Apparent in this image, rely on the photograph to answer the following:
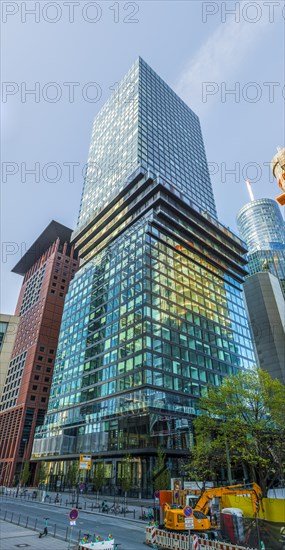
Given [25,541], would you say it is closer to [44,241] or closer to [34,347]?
[34,347]

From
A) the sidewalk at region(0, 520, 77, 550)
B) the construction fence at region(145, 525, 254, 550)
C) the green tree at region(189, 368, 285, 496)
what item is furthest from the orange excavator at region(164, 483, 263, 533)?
the green tree at region(189, 368, 285, 496)

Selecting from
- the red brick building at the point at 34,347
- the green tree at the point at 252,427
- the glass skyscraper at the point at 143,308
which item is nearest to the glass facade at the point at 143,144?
the glass skyscraper at the point at 143,308

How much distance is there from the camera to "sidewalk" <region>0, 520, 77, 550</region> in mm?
16170

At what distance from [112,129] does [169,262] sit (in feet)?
223

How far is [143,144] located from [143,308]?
191 ft

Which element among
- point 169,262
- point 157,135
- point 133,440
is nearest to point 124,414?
point 133,440

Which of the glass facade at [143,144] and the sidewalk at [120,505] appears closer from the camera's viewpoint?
the sidewalk at [120,505]

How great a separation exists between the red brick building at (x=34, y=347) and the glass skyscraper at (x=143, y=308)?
43.8 ft

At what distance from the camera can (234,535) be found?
15148mm

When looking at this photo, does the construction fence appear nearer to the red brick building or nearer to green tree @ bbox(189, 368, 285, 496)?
green tree @ bbox(189, 368, 285, 496)

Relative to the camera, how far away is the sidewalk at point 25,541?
16170mm

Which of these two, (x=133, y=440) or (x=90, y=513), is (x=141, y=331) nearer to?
(x=133, y=440)

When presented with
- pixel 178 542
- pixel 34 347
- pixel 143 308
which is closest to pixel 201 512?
pixel 178 542

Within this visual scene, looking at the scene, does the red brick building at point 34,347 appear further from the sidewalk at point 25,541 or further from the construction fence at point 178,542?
the construction fence at point 178,542
